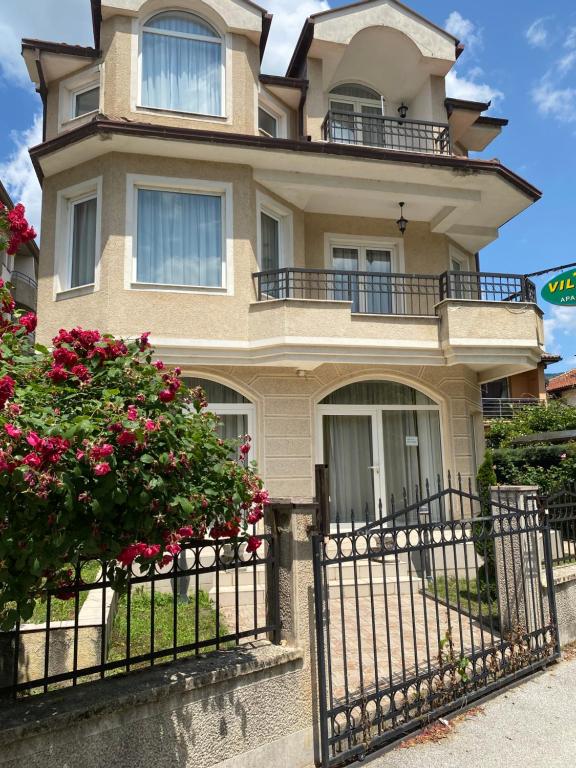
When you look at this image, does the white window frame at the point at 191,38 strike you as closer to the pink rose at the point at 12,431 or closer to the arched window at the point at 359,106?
the arched window at the point at 359,106

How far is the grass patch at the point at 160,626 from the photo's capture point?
595cm

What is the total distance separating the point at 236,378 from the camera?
10555mm

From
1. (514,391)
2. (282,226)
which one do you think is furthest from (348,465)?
(514,391)

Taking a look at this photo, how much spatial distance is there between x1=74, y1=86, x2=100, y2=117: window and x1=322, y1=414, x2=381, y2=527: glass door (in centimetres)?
808

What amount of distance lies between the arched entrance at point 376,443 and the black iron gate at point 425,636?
325 cm

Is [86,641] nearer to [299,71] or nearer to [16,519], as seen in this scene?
[16,519]

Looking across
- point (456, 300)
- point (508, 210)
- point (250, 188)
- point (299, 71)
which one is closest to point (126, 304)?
point (250, 188)

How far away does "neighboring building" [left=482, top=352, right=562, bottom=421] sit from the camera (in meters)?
29.5

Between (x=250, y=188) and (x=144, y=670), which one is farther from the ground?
(x=250, y=188)

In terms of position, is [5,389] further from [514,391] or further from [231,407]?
[514,391]

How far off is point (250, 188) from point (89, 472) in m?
9.02

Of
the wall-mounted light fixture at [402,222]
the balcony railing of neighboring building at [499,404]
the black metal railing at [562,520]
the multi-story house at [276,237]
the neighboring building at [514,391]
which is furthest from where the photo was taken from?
the neighboring building at [514,391]

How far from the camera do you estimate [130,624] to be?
205 inches

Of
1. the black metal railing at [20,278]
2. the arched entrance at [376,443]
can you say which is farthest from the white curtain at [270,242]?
the black metal railing at [20,278]
